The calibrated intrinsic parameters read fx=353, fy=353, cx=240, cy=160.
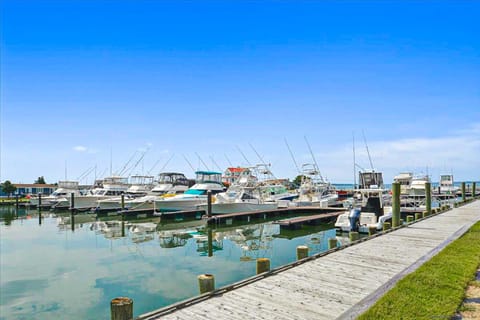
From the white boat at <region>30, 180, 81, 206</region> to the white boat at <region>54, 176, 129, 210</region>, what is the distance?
2.03 m

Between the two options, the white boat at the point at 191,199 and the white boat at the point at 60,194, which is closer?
the white boat at the point at 191,199

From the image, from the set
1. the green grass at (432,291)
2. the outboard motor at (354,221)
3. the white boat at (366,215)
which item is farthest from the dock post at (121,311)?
the outboard motor at (354,221)

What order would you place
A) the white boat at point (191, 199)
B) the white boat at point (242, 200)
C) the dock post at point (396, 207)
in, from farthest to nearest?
the white boat at point (191, 199) → the white boat at point (242, 200) → the dock post at point (396, 207)

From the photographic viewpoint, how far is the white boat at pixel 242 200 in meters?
33.6

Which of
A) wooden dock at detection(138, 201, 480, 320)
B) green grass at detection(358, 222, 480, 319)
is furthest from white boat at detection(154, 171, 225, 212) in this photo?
green grass at detection(358, 222, 480, 319)

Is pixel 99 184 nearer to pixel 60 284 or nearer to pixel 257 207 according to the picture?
pixel 257 207

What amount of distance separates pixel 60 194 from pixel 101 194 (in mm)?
8360

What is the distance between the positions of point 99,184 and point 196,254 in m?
62.0

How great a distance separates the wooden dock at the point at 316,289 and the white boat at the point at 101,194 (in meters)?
39.7

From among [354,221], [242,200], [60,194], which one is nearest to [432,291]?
[354,221]

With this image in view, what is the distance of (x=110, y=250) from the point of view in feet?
62.4

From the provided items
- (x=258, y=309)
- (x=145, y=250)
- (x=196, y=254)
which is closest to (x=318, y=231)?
(x=196, y=254)

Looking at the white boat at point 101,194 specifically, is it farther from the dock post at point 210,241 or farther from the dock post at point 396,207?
the dock post at point 396,207

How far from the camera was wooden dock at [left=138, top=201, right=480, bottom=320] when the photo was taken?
6.07 m
